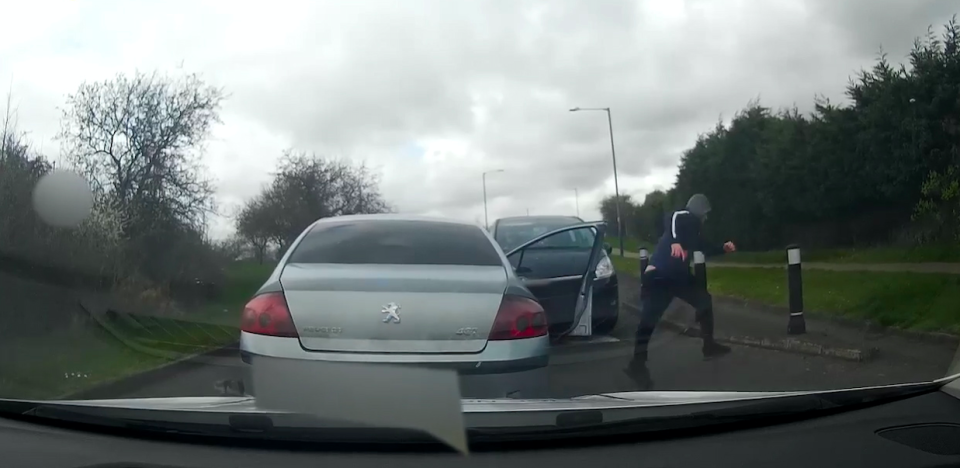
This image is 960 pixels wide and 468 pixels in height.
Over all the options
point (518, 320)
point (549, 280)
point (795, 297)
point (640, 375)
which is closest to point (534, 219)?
point (549, 280)

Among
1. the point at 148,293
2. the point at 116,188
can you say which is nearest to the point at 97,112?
the point at 116,188

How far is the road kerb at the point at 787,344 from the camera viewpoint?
21.0 ft

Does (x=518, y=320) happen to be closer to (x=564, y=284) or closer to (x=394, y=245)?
(x=394, y=245)

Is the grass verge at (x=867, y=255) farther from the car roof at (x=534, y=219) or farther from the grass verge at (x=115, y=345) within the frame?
the grass verge at (x=115, y=345)

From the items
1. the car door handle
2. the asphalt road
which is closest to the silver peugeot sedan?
the asphalt road

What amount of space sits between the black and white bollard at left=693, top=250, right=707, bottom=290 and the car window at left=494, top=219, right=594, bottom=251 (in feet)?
3.25

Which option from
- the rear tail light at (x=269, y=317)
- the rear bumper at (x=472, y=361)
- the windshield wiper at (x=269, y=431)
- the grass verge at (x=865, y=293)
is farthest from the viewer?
the grass verge at (x=865, y=293)

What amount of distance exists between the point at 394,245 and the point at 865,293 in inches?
187

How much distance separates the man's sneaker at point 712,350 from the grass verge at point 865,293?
130 centimetres

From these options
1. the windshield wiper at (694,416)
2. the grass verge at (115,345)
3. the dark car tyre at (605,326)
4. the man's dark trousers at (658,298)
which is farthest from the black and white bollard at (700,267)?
the windshield wiper at (694,416)

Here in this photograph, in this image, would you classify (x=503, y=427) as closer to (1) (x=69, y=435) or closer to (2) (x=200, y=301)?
(1) (x=69, y=435)

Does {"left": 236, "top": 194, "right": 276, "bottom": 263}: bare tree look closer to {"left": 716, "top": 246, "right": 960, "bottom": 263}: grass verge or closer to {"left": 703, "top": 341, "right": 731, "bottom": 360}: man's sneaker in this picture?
{"left": 703, "top": 341, "right": 731, "bottom": 360}: man's sneaker

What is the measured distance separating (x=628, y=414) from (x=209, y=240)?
5.79 m

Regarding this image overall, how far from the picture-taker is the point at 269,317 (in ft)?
12.1
